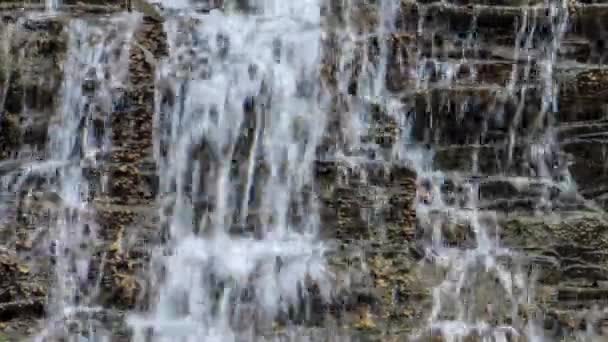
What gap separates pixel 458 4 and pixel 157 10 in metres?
1.53

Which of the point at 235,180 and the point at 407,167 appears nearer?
the point at 235,180

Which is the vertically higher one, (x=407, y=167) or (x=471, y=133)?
(x=471, y=133)

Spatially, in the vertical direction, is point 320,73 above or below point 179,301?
above

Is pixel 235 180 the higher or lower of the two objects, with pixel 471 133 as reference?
lower

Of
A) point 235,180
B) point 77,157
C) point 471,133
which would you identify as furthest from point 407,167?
point 77,157

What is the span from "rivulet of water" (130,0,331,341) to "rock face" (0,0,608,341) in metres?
0.09

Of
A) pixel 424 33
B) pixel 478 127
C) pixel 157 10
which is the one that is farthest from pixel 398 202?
pixel 157 10

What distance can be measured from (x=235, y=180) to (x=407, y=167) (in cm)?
85

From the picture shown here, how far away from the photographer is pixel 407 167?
15.9 feet

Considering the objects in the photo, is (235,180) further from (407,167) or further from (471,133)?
(471,133)

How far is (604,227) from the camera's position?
4.79 metres

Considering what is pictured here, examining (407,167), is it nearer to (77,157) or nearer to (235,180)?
(235,180)

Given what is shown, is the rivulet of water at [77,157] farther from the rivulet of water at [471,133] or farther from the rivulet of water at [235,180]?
the rivulet of water at [471,133]

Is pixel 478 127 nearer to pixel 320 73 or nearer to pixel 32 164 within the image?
pixel 320 73
